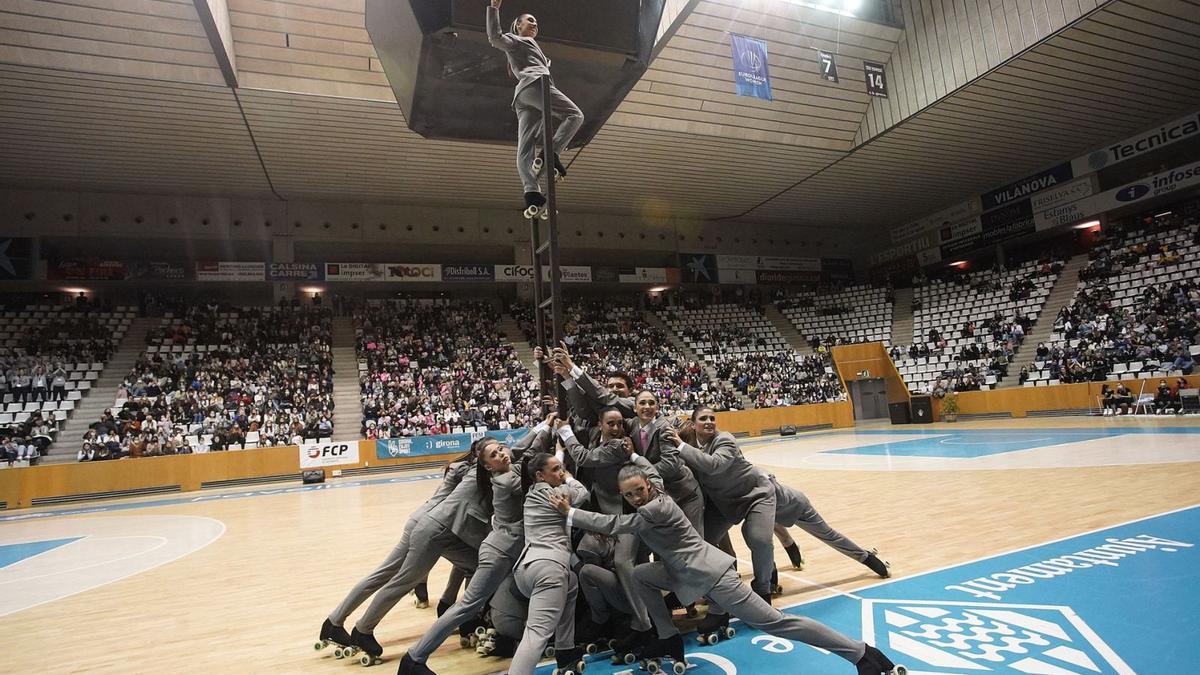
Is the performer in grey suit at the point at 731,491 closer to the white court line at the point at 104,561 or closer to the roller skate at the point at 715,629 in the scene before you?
the roller skate at the point at 715,629

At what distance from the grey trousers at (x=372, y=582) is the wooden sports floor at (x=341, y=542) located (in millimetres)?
329

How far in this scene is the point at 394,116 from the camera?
695 inches

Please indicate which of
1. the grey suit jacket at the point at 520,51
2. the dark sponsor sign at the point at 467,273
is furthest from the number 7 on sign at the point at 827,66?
the dark sponsor sign at the point at 467,273

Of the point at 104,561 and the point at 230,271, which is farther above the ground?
the point at 230,271

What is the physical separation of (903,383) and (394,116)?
69.2ft

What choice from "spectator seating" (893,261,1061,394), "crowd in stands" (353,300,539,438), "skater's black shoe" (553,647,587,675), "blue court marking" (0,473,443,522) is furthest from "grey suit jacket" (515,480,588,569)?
"spectator seating" (893,261,1061,394)

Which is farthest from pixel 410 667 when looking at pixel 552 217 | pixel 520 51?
pixel 520 51

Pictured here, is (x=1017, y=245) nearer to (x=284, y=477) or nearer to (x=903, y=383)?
(x=903, y=383)

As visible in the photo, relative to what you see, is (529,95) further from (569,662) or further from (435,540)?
(569,662)

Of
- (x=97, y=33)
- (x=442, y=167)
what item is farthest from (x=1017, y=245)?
Answer: (x=97, y=33)

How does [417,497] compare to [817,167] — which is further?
[817,167]

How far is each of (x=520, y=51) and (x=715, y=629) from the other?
14.1ft

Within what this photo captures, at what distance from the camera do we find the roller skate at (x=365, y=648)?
14.5 feet

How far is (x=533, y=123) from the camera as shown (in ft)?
16.4
